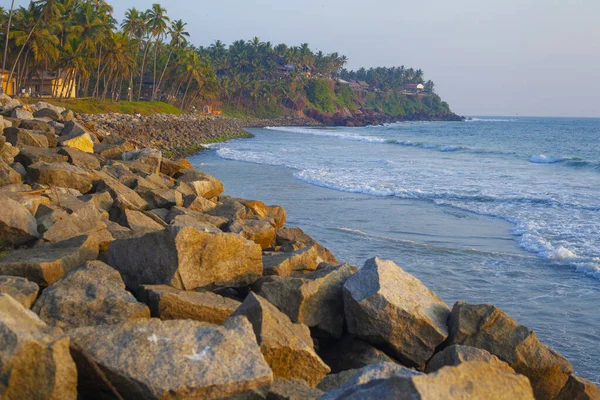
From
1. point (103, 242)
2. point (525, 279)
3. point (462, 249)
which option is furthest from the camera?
point (462, 249)

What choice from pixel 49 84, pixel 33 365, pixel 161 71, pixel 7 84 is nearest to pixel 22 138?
pixel 33 365

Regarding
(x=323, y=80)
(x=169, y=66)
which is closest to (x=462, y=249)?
(x=169, y=66)

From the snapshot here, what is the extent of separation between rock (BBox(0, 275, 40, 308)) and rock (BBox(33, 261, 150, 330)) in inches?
2.5

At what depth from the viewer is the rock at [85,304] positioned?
4.14 m

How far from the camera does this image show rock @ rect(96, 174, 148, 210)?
8359 mm

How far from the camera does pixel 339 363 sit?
17.2ft

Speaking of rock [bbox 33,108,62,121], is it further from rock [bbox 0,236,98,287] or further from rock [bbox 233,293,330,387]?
rock [bbox 233,293,330,387]

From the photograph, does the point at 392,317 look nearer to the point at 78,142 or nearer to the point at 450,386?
the point at 450,386

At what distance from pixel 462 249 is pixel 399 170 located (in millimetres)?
17779

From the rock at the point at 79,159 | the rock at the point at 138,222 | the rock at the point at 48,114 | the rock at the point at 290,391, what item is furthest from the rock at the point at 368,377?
the rock at the point at 48,114

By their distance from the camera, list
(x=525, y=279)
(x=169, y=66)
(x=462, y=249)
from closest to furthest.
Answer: (x=525, y=279), (x=462, y=249), (x=169, y=66)

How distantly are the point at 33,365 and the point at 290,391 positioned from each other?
1.36m

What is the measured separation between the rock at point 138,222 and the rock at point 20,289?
100 inches

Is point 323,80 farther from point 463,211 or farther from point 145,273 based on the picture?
point 145,273
